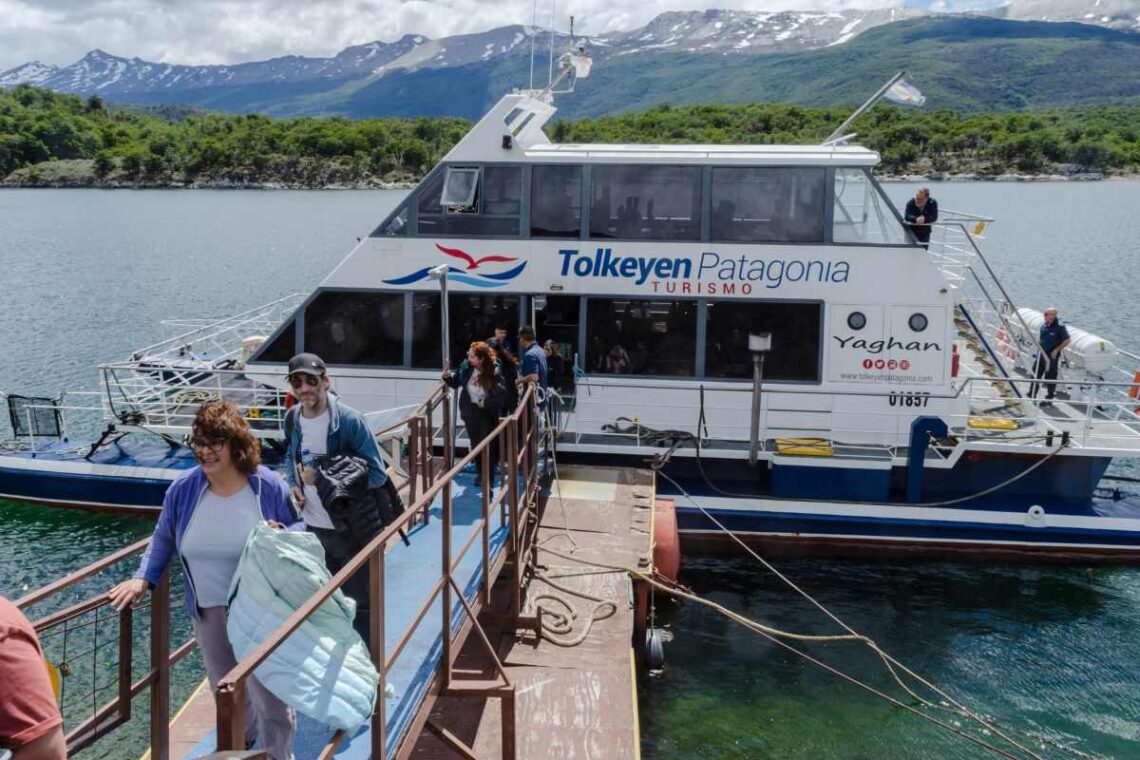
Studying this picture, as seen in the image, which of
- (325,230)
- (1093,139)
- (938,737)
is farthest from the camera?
(1093,139)

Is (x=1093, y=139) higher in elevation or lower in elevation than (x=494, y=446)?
higher

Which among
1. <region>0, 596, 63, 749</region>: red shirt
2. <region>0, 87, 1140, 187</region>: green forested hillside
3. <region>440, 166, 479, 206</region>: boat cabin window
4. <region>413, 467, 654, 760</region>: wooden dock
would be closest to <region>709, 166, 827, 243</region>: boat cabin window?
<region>440, 166, 479, 206</region>: boat cabin window

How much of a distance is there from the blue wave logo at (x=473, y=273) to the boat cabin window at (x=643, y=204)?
105 cm

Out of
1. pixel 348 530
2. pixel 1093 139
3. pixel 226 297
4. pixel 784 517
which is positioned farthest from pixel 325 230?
pixel 1093 139

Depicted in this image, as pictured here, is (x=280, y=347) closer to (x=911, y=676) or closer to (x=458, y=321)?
(x=458, y=321)

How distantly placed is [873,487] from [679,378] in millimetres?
2501

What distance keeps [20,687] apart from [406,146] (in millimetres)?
102496

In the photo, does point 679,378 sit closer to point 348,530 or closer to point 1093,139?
point 348,530

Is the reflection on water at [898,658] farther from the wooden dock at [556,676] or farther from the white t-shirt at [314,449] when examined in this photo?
the white t-shirt at [314,449]

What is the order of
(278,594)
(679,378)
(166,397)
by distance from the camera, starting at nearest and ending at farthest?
(278,594), (679,378), (166,397)

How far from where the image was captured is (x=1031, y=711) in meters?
9.38

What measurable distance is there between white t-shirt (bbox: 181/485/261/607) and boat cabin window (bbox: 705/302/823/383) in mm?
7930

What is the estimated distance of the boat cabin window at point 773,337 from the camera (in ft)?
37.4

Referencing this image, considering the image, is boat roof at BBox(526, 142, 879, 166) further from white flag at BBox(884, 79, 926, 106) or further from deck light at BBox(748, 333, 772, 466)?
deck light at BBox(748, 333, 772, 466)
